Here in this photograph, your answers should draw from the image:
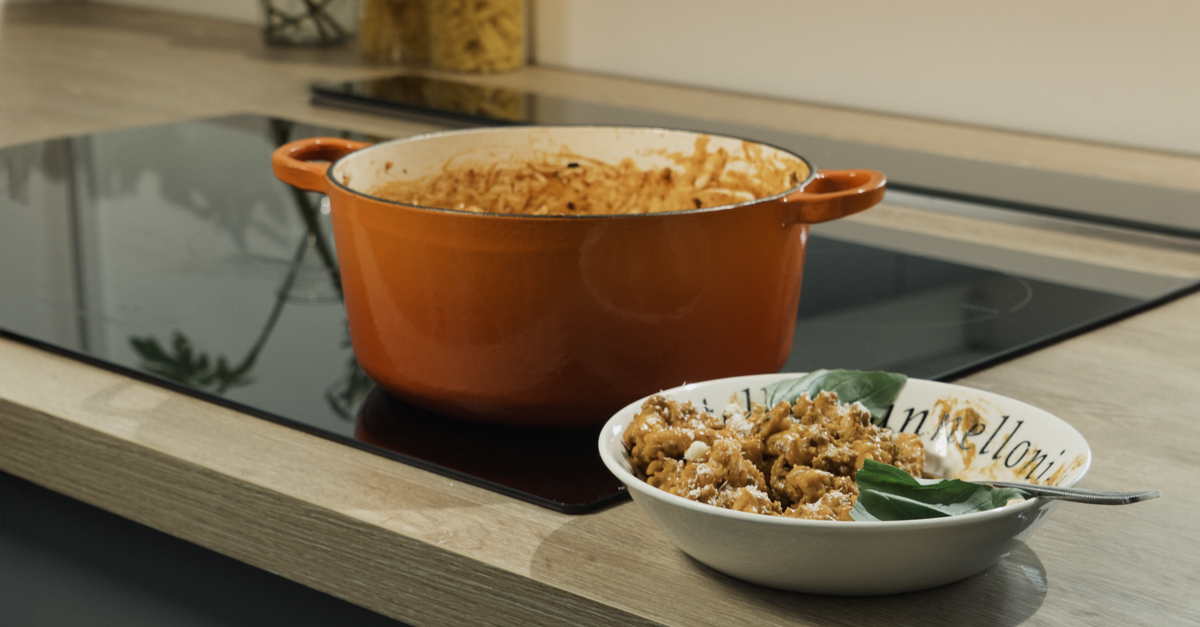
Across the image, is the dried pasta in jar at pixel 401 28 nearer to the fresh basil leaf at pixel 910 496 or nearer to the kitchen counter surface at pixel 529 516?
the kitchen counter surface at pixel 529 516

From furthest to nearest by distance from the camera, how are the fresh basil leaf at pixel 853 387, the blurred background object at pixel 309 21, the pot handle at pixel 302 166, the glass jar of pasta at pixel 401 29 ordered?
the blurred background object at pixel 309 21
the glass jar of pasta at pixel 401 29
the pot handle at pixel 302 166
the fresh basil leaf at pixel 853 387

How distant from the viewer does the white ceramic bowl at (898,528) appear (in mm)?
407

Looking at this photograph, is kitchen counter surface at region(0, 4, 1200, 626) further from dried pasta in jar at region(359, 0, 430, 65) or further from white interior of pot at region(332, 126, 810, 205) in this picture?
dried pasta in jar at region(359, 0, 430, 65)

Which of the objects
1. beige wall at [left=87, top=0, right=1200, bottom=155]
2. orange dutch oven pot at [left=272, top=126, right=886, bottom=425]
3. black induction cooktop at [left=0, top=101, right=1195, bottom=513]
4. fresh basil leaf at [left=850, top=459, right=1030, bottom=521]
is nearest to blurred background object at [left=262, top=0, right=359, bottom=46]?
beige wall at [left=87, top=0, right=1200, bottom=155]

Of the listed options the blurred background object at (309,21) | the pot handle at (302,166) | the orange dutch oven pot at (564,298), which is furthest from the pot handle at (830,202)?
the blurred background object at (309,21)

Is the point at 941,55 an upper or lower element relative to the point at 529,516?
upper

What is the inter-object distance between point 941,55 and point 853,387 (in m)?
1.00

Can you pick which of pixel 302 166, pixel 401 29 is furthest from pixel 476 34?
pixel 302 166

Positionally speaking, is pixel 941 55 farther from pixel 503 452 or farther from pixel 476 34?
pixel 503 452

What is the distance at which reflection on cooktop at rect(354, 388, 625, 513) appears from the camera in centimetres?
54

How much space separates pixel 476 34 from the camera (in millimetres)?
1752

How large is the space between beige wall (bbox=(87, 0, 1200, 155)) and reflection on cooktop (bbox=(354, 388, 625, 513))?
3.01ft

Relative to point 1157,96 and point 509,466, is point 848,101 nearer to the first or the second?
point 1157,96

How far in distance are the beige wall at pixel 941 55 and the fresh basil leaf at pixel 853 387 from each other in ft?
2.92
